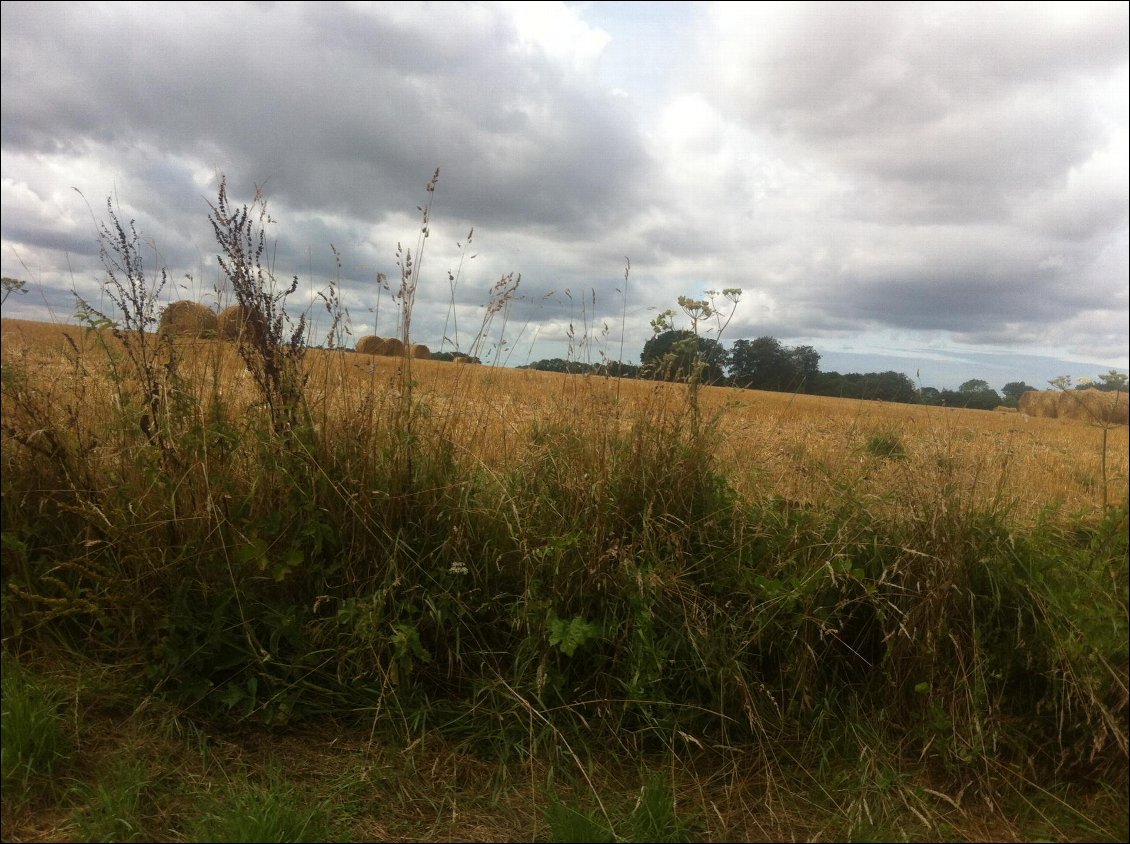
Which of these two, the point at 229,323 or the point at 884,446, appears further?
the point at 884,446

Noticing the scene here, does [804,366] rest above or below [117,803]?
above

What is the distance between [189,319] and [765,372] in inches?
137

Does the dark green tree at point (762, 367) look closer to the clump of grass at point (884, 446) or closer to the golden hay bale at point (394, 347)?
the clump of grass at point (884, 446)

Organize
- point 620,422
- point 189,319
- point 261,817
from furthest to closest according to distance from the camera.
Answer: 1. point 189,319
2. point 620,422
3. point 261,817

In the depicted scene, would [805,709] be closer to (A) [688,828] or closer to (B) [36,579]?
(A) [688,828]

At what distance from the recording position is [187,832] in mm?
2084

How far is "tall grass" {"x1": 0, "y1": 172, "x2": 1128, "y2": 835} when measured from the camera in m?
2.58

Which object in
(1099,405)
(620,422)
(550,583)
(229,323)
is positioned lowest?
(550,583)

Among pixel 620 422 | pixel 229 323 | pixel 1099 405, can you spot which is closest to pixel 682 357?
pixel 620 422

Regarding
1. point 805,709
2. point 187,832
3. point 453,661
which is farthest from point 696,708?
point 187,832

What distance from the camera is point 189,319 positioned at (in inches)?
145

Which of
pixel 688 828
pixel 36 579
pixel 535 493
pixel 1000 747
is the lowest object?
pixel 688 828

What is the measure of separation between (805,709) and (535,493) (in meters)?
1.49

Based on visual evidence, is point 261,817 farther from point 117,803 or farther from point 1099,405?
point 1099,405
